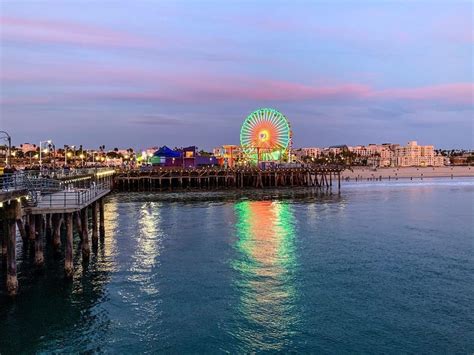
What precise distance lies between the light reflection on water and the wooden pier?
49.2 metres

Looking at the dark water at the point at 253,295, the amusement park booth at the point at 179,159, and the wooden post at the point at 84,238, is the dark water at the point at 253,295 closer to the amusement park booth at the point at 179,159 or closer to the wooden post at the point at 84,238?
the wooden post at the point at 84,238

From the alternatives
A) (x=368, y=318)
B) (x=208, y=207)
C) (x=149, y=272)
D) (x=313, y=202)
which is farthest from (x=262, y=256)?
(x=313, y=202)

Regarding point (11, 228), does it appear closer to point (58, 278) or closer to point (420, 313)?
point (58, 278)

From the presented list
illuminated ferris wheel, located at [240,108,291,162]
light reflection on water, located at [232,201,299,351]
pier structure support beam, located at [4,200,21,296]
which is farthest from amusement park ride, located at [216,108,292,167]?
pier structure support beam, located at [4,200,21,296]

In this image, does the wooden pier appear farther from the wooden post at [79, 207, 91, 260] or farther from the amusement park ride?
the wooden post at [79, 207, 91, 260]

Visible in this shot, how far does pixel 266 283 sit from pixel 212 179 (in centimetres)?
7461

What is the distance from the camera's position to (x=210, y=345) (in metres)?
15.3

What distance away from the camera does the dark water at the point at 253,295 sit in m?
15.6

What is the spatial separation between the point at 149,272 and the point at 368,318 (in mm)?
11630

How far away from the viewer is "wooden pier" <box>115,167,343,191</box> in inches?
3501

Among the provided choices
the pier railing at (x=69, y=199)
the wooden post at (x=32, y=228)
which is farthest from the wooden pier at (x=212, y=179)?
the wooden post at (x=32, y=228)

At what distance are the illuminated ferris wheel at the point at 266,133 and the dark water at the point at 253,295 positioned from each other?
222 ft

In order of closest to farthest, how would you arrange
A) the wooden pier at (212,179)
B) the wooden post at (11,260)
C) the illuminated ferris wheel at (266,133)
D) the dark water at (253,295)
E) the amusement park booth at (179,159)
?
the dark water at (253,295), the wooden post at (11,260), the wooden pier at (212,179), the illuminated ferris wheel at (266,133), the amusement park booth at (179,159)

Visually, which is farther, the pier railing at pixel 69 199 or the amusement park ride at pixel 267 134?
the amusement park ride at pixel 267 134
